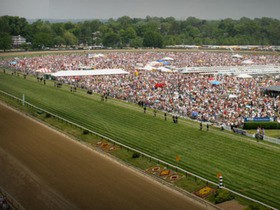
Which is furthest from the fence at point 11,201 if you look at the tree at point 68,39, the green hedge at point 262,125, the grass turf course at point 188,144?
the tree at point 68,39

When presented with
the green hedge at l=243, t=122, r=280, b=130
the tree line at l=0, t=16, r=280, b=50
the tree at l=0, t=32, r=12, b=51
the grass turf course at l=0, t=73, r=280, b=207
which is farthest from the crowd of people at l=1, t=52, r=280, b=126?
the tree line at l=0, t=16, r=280, b=50

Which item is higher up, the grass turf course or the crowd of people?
the crowd of people

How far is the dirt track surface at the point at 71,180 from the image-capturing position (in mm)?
19203

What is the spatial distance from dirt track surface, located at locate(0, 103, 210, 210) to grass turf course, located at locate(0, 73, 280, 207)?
3.05 meters

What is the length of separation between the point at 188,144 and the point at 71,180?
9.03m

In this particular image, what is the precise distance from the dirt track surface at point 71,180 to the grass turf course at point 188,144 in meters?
3.05

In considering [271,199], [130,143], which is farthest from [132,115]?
[271,199]

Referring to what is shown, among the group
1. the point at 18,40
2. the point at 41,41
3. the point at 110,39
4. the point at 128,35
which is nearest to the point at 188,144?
the point at 41,41

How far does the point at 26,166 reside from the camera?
24000 mm

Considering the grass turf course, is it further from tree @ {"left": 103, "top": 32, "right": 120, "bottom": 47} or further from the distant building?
tree @ {"left": 103, "top": 32, "right": 120, "bottom": 47}

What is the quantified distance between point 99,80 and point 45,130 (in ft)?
74.4

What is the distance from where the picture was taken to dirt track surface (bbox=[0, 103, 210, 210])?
63.0ft

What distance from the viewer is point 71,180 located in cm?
2189

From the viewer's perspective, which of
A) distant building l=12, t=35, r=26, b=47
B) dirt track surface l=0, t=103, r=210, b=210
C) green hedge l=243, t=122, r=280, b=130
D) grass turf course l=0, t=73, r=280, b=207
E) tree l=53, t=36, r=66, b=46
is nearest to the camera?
dirt track surface l=0, t=103, r=210, b=210
